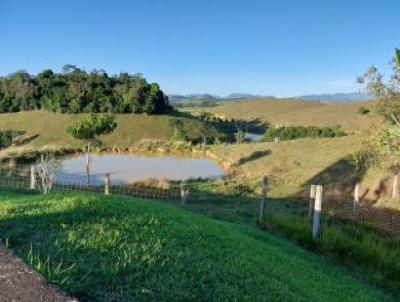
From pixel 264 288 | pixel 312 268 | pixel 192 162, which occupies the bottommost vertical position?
pixel 192 162

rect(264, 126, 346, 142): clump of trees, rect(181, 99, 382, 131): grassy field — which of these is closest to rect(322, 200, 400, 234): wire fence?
rect(264, 126, 346, 142): clump of trees

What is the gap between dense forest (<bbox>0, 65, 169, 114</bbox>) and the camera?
8394cm

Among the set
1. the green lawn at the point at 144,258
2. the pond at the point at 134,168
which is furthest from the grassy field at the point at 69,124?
the green lawn at the point at 144,258

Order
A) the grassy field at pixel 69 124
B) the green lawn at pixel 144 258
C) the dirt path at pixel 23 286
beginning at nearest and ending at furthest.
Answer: the dirt path at pixel 23 286
the green lawn at pixel 144 258
the grassy field at pixel 69 124

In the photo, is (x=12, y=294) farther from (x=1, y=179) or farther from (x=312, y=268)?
(x=1, y=179)

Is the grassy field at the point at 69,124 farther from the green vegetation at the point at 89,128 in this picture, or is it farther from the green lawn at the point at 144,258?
the green lawn at the point at 144,258

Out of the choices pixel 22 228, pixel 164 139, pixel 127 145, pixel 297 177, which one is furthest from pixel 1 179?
pixel 164 139

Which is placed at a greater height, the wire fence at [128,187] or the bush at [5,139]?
the wire fence at [128,187]

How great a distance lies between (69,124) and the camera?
3012 inches

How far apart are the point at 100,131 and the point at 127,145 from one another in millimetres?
30690

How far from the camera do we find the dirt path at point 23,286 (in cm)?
437

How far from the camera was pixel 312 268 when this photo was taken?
973cm

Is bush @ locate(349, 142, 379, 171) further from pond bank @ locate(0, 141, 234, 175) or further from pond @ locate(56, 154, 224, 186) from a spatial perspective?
pond bank @ locate(0, 141, 234, 175)

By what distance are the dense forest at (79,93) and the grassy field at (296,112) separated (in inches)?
1529
